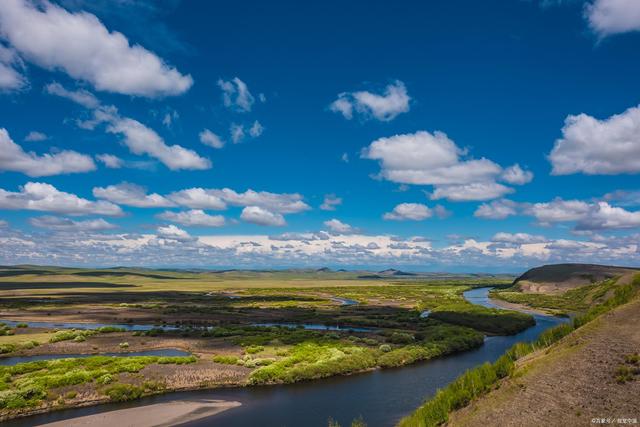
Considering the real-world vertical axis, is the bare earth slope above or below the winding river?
above

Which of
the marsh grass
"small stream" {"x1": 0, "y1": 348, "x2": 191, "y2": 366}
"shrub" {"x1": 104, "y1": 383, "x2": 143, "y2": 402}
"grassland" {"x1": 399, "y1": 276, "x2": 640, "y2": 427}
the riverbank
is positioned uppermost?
"grassland" {"x1": 399, "y1": 276, "x2": 640, "y2": 427}

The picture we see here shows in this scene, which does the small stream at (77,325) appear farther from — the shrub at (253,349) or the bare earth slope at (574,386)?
the bare earth slope at (574,386)

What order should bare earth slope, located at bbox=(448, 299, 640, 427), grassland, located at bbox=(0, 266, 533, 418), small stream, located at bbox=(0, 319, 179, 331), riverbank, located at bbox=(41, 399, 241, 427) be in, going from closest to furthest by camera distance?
bare earth slope, located at bbox=(448, 299, 640, 427) → riverbank, located at bbox=(41, 399, 241, 427) → grassland, located at bbox=(0, 266, 533, 418) → small stream, located at bbox=(0, 319, 179, 331)

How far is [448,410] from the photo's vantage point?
24109 millimetres

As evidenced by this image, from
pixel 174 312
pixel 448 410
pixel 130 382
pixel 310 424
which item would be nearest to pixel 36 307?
pixel 174 312

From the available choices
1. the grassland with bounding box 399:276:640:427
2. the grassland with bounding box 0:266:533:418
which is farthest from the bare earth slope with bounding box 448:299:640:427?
the grassland with bounding box 0:266:533:418

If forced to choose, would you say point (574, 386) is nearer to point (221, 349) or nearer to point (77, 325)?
point (221, 349)

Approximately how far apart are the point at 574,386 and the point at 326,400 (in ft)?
78.9

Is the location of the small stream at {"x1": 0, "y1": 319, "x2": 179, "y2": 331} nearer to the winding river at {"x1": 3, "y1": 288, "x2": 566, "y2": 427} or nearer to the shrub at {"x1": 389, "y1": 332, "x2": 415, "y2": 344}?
the shrub at {"x1": 389, "y1": 332, "x2": 415, "y2": 344}

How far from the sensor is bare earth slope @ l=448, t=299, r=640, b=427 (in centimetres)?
1909

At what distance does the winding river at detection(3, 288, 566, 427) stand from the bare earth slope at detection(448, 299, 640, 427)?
13.4 m

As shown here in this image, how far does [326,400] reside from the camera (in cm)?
3934

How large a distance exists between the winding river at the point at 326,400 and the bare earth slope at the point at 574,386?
43.9ft

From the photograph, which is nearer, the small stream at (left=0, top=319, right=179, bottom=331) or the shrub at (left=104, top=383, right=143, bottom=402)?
the shrub at (left=104, top=383, right=143, bottom=402)
